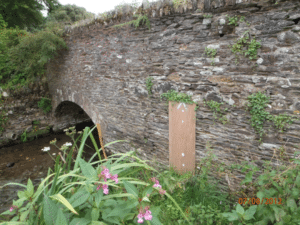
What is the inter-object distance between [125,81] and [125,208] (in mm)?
3569

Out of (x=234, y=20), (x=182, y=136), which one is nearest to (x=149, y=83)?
(x=182, y=136)

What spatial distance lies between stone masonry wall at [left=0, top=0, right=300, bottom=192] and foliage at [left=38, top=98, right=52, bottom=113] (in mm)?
3868

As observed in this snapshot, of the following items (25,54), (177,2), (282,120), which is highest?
(177,2)

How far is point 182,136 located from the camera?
3.49m

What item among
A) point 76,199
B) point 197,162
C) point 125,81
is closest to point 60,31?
point 125,81

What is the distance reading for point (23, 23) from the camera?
36.7ft

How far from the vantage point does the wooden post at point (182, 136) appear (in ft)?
10.9

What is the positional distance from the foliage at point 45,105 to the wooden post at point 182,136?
21.7 feet

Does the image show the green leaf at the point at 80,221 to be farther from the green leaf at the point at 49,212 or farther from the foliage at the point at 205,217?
the foliage at the point at 205,217

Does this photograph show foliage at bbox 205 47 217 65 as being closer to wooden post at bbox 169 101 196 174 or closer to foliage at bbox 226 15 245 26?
foliage at bbox 226 15 245 26

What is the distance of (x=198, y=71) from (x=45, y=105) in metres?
7.41

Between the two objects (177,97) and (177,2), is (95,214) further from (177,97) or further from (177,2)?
(177,2)

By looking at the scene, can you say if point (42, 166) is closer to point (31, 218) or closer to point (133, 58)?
point (133, 58)

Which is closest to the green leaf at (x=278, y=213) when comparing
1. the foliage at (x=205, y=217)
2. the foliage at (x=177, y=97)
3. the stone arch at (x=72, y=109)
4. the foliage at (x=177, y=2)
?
the foliage at (x=205, y=217)
